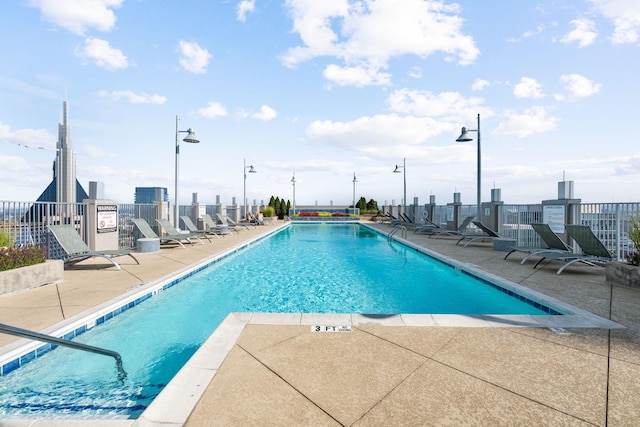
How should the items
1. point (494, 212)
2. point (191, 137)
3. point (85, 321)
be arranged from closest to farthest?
1. point (85, 321)
2. point (191, 137)
3. point (494, 212)

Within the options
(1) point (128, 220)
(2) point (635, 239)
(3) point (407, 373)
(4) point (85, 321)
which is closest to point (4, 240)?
(4) point (85, 321)

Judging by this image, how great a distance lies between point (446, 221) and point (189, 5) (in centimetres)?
1610

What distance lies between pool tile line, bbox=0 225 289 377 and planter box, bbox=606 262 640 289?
8.41m

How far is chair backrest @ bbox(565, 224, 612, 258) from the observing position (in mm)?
6527

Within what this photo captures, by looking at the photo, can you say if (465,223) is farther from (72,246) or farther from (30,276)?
(30,276)

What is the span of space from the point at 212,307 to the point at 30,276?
3145mm

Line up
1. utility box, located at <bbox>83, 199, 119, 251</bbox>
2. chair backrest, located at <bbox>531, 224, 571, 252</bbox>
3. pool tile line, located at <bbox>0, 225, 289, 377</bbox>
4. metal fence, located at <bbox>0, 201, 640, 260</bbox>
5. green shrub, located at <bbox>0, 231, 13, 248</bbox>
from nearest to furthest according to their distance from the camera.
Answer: pool tile line, located at <bbox>0, 225, 289, 377</bbox> < green shrub, located at <bbox>0, 231, 13, 248</bbox> < metal fence, located at <bbox>0, 201, 640, 260</bbox> < chair backrest, located at <bbox>531, 224, 571, 252</bbox> < utility box, located at <bbox>83, 199, 119, 251</bbox>

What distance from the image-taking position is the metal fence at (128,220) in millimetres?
6863

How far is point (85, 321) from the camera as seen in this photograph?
3848 millimetres

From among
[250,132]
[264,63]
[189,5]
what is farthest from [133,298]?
[250,132]

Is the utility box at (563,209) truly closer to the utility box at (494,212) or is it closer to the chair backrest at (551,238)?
the chair backrest at (551,238)

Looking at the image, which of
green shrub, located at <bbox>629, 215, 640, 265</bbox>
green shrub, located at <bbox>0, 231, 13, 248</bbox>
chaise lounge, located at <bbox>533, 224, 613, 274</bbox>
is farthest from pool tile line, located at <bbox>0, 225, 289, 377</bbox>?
green shrub, located at <bbox>629, 215, 640, 265</bbox>

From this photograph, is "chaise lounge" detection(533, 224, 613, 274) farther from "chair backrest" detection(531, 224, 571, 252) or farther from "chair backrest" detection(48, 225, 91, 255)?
"chair backrest" detection(48, 225, 91, 255)

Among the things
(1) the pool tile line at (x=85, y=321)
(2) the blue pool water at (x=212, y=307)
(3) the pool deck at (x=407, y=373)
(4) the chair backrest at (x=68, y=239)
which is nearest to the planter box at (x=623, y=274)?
(3) the pool deck at (x=407, y=373)
